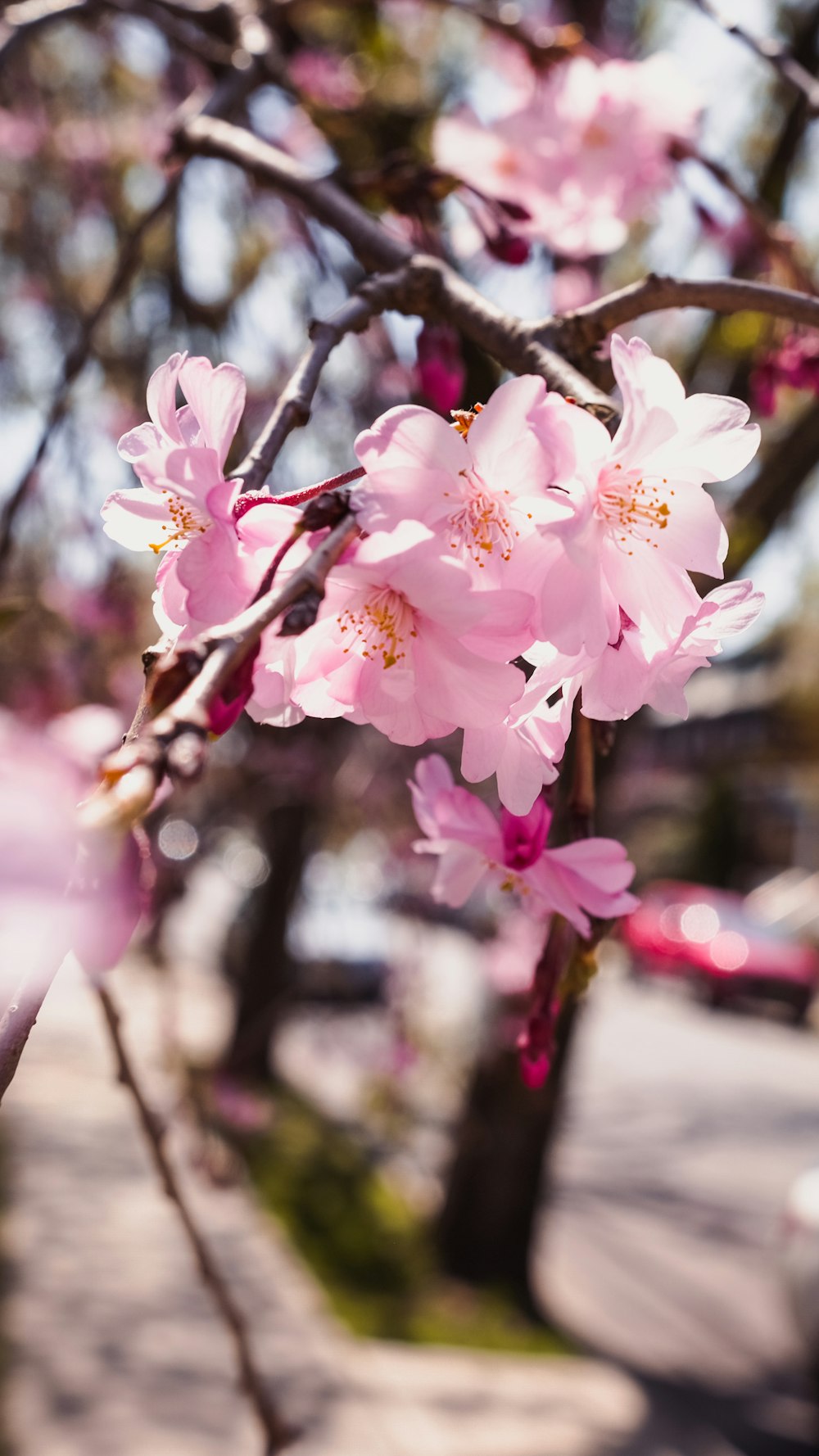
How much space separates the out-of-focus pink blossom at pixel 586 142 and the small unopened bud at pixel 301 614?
1.29 m

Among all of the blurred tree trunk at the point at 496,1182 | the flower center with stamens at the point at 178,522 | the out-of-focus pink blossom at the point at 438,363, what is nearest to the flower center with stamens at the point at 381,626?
the flower center with stamens at the point at 178,522

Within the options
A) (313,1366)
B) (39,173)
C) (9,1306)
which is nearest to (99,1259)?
(9,1306)

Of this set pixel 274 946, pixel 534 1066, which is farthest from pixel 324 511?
pixel 274 946

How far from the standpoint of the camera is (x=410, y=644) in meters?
0.63

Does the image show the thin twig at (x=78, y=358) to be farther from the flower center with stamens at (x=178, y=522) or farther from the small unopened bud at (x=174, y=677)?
the small unopened bud at (x=174, y=677)

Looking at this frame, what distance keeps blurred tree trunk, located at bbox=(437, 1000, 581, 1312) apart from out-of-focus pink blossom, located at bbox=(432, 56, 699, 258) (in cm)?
400

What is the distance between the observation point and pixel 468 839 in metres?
0.76

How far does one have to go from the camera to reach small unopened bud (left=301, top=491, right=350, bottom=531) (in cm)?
50

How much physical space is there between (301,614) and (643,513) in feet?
0.85

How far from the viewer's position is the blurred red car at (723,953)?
12.7 m

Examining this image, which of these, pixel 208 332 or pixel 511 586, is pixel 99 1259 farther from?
pixel 511 586

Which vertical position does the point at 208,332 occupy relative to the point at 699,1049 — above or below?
above

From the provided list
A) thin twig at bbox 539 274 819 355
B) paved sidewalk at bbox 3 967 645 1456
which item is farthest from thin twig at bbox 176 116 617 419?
paved sidewalk at bbox 3 967 645 1456

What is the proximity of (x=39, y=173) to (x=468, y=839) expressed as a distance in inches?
176
